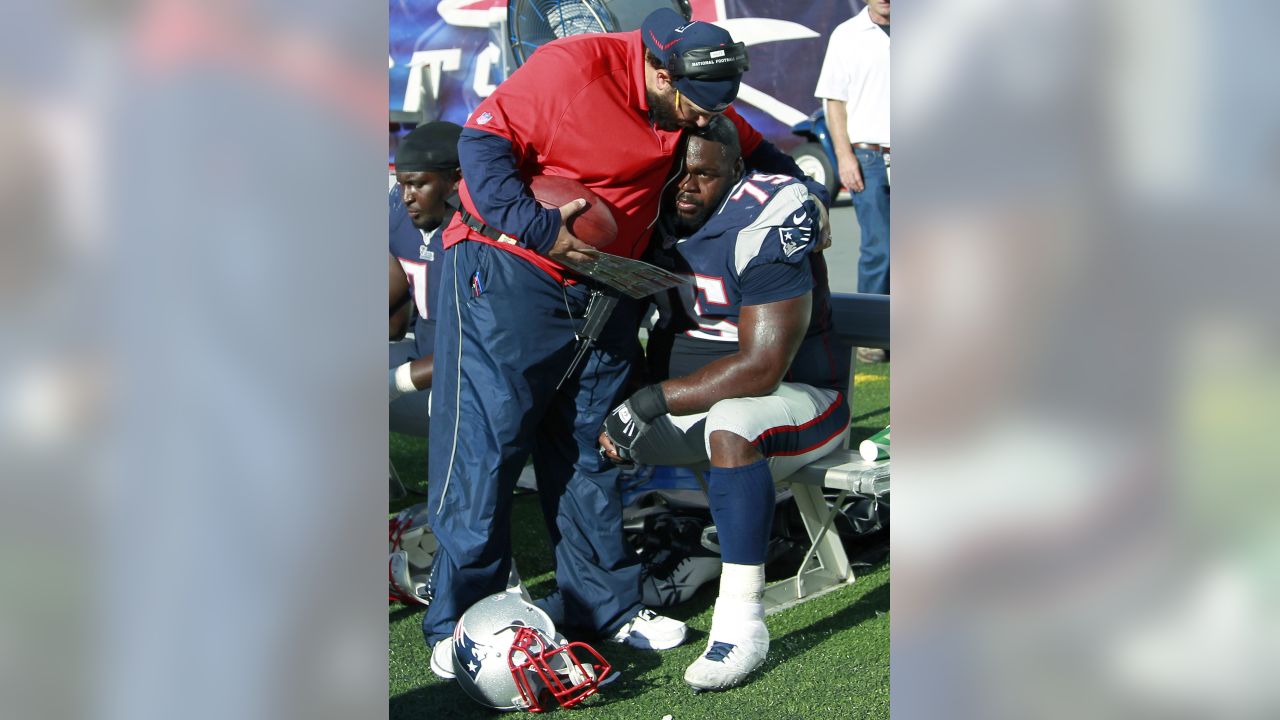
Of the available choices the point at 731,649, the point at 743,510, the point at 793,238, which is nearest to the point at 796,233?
the point at 793,238

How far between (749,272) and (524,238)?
0.62m

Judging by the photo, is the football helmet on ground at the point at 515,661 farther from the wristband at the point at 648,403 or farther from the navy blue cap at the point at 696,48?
the navy blue cap at the point at 696,48

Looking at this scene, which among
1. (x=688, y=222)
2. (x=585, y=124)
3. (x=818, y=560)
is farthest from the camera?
(x=818, y=560)

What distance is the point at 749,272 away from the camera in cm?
334

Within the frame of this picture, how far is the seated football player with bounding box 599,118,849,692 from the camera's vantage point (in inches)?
126

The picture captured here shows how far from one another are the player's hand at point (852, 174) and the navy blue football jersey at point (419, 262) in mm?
2752

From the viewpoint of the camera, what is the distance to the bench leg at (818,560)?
3.72m

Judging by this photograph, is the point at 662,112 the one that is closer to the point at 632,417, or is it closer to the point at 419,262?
the point at 632,417

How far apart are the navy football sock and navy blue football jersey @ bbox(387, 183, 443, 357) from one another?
1.27 metres

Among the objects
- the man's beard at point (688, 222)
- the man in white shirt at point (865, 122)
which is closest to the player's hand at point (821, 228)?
the man's beard at point (688, 222)
